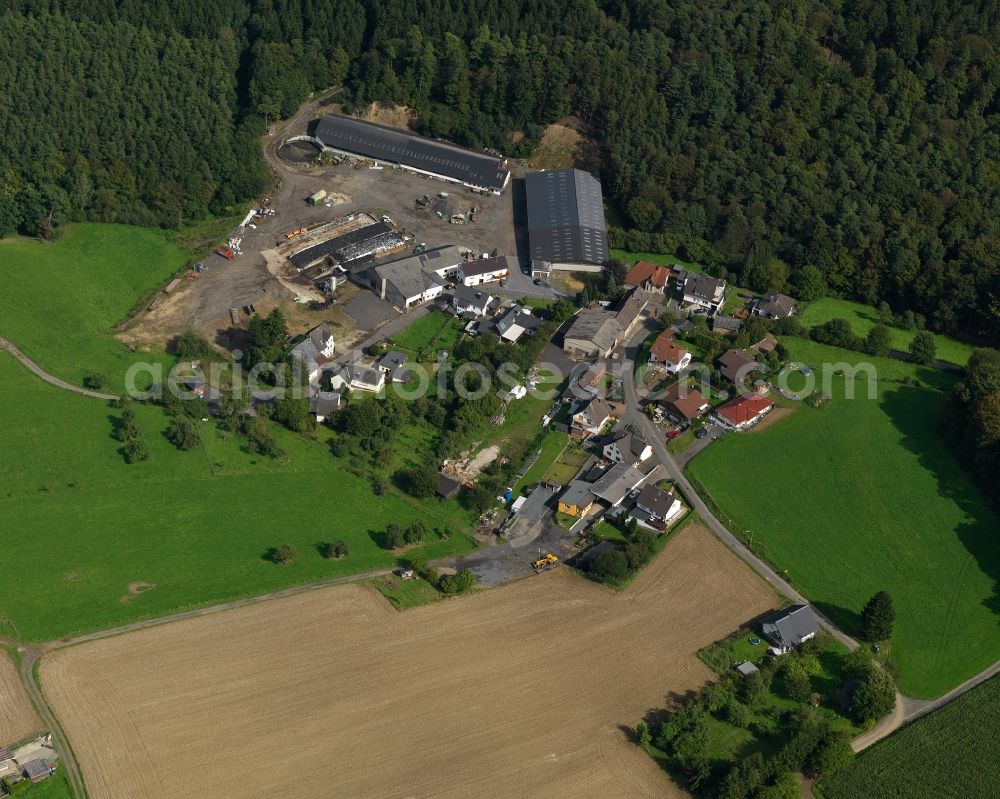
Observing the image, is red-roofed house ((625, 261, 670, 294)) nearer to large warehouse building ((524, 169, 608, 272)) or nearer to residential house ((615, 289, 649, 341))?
residential house ((615, 289, 649, 341))

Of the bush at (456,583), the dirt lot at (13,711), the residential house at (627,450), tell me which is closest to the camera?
the dirt lot at (13,711)

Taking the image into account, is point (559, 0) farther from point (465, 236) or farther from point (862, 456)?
point (862, 456)

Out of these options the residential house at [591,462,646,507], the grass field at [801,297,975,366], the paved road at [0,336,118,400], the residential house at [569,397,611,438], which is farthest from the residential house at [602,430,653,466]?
the paved road at [0,336,118,400]

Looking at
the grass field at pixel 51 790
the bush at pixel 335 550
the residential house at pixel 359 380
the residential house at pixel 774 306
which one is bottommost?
the grass field at pixel 51 790

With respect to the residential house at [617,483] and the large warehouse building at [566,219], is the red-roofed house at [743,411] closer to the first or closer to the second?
the residential house at [617,483]

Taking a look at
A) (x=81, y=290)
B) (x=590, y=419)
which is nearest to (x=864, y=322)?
(x=590, y=419)

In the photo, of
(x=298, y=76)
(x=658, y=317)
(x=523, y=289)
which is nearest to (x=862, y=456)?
(x=658, y=317)

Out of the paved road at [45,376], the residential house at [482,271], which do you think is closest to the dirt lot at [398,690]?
the paved road at [45,376]
